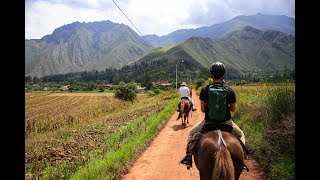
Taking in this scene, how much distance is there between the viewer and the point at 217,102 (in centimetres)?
654

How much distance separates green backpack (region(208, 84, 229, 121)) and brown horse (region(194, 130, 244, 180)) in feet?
1.07

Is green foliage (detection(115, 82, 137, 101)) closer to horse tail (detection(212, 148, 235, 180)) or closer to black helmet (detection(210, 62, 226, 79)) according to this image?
black helmet (detection(210, 62, 226, 79))

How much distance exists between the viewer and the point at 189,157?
744 centimetres

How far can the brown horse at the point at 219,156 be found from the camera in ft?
18.0

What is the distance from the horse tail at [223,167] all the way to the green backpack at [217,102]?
1064mm

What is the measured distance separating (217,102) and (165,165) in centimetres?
569

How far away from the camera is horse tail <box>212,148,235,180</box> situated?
17.9 ft

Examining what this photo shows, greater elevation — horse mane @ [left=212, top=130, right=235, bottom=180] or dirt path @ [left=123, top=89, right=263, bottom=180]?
horse mane @ [left=212, top=130, right=235, bottom=180]

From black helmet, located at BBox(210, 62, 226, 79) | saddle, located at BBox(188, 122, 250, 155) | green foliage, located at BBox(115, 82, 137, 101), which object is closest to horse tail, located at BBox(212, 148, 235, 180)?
saddle, located at BBox(188, 122, 250, 155)

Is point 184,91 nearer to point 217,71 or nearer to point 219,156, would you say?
point 217,71

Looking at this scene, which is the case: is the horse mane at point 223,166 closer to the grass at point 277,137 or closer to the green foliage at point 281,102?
the grass at point 277,137

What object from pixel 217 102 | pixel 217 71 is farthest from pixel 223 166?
pixel 217 71
